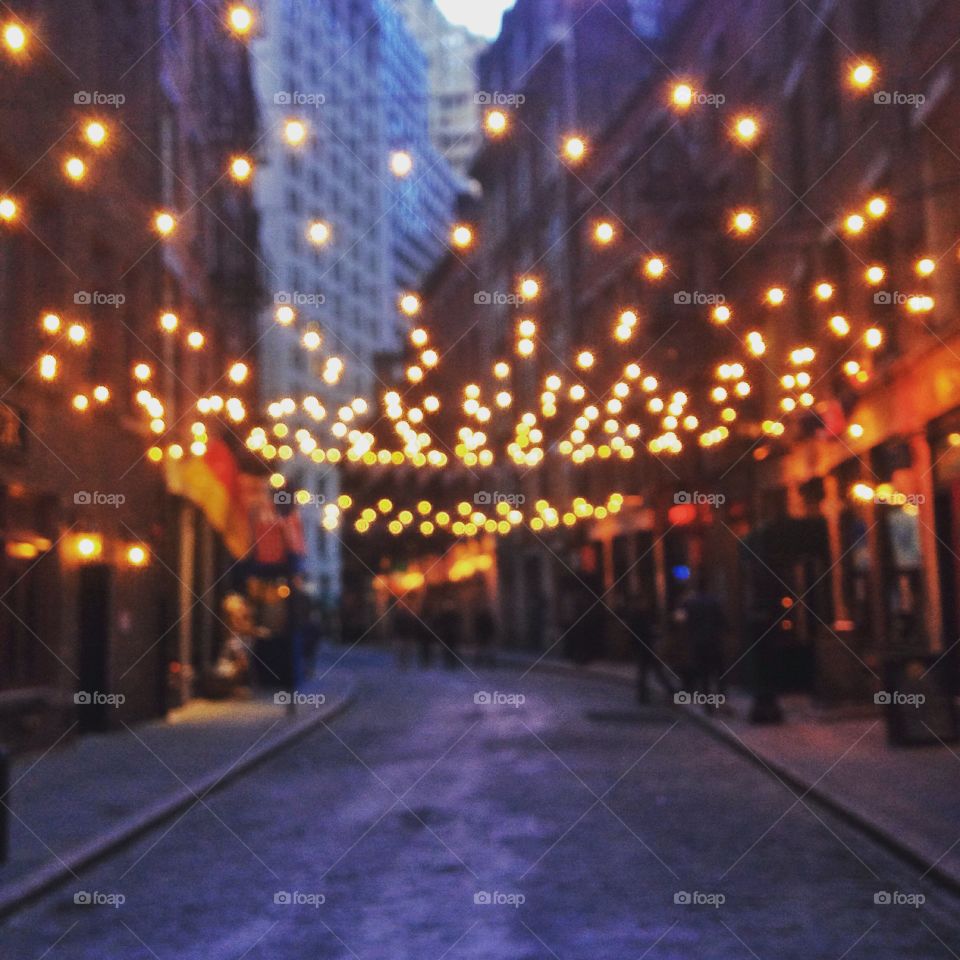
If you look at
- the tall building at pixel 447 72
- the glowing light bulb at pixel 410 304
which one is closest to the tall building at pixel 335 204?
the tall building at pixel 447 72

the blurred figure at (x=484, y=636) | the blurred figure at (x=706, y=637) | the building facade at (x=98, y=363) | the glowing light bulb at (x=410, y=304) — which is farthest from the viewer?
the blurred figure at (x=484, y=636)

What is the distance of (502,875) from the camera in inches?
331

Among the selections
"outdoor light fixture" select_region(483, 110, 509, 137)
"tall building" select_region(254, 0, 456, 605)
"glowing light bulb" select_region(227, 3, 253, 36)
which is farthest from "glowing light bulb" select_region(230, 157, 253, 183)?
"tall building" select_region(254, 0, 456, 605)

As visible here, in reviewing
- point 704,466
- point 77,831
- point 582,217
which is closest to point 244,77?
point 582,217

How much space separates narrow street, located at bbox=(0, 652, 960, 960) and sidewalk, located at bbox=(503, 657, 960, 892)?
0.18m

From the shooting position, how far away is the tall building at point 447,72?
13512cm

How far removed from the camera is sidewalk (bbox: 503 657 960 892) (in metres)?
8.94

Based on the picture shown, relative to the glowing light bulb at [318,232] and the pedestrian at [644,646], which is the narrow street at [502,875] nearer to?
the glowing light bulb at [318,232]

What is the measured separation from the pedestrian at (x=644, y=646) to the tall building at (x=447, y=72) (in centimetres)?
11327

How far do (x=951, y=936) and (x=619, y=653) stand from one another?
1160 inches

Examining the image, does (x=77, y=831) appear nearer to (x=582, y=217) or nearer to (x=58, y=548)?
(x=58, y=548)

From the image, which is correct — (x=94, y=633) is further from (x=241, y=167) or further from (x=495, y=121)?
(x=495, y=121)

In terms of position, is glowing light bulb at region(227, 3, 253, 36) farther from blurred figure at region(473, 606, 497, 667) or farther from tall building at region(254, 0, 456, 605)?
tall building at region(254, 0, 456, 605)

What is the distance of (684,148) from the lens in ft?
90.7
